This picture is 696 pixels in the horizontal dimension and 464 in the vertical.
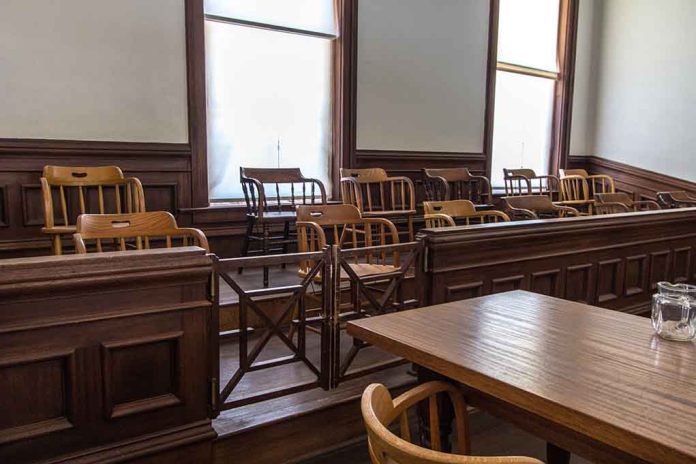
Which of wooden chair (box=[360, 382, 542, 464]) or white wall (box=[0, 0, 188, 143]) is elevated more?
white wall (box=[0, 0, 188, 143])

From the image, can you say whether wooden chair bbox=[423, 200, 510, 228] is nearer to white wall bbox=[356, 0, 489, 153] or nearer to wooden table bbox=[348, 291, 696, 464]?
wooden table bbox=[348, 291, 696, 464]

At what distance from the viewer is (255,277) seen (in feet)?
12.1

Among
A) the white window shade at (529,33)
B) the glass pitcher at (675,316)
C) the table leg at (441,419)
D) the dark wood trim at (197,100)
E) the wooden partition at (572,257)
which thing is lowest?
the table leg at (441,419)

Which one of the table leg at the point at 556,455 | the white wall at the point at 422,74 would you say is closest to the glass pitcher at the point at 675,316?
the table leg at the point at 556,455

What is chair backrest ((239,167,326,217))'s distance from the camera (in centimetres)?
376

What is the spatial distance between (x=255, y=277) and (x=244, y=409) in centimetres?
163

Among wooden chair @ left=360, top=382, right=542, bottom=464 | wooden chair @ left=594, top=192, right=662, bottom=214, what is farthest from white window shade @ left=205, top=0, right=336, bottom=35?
wooden chair @ left=360, top=382, right=542, bottom=464

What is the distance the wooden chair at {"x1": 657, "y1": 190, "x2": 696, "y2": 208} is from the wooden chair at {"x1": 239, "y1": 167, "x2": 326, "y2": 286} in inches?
130

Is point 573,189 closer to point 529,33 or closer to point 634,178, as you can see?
point 634,178

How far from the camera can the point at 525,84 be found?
21.6 feet

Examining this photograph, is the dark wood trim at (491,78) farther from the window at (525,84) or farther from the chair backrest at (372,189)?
the chair backrest at (372,189)

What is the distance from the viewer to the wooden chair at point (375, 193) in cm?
411

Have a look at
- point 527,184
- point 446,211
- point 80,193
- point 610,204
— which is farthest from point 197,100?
point 527,184

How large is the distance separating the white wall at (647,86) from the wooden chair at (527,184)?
3.35 feet
